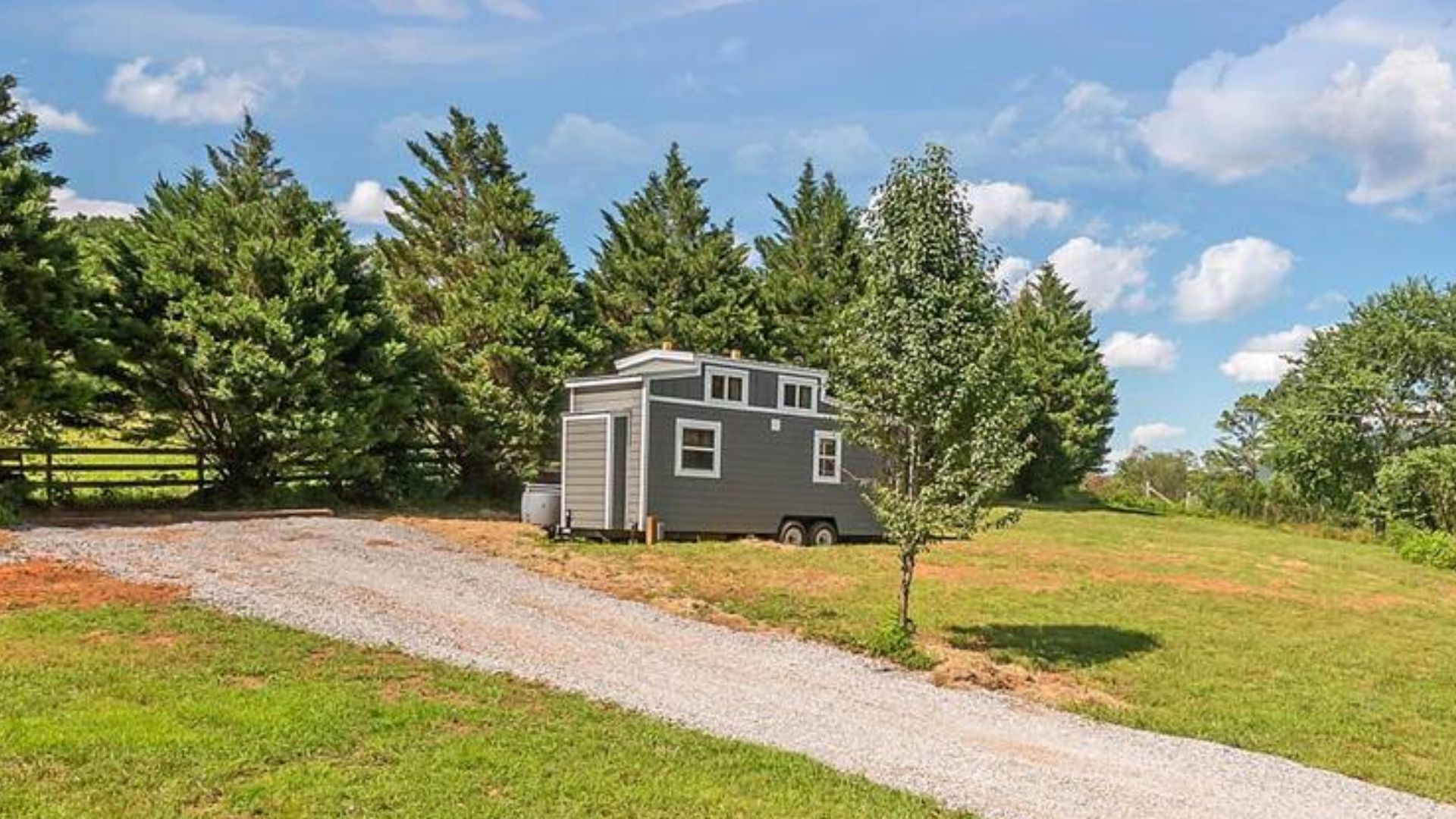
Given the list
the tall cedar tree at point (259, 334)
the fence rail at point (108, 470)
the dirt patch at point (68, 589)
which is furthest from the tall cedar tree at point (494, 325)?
the dirt patch at point (68, 589)

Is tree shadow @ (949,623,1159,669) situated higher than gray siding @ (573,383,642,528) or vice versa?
gray siding @ (573,383,642,528)

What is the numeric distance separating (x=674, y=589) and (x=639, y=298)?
846 inches

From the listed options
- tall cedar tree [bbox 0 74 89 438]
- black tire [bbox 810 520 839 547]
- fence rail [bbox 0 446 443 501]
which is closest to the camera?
tall cedar tree [bbox 0 74 89 438]

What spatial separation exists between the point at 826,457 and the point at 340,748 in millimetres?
15717

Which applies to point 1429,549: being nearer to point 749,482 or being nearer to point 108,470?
point 749,482

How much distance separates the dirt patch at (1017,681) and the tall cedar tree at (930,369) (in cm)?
80

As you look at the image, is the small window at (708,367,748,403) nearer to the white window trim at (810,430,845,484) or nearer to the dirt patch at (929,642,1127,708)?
the white window trim at (810,430,845,484)

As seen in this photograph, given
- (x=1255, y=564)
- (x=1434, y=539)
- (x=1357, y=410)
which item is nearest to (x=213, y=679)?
(x=1255, y=564)

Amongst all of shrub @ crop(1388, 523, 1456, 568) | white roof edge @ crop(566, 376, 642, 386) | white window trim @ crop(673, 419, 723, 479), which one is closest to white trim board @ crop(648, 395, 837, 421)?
white window trim @ crop(673, 419, 723, 479)

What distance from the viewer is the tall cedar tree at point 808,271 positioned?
3494 centimetres

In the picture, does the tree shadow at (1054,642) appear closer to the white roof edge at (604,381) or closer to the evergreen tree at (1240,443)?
the white roof edge at (604,381)

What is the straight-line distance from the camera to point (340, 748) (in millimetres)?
6195

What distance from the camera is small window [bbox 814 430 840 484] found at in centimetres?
2109

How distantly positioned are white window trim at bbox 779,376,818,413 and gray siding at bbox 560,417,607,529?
3.91 m
